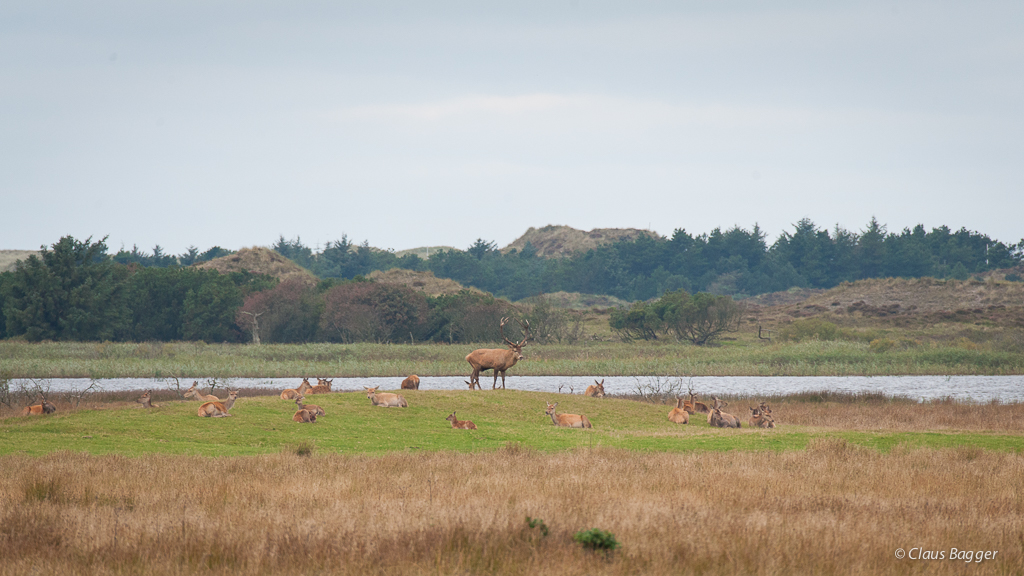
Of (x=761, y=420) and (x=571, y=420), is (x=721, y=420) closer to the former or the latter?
(x=761, y=420)

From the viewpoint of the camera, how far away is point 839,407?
28219mm

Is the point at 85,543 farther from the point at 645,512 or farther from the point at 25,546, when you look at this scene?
the point at 645,512

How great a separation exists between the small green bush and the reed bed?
121 feet

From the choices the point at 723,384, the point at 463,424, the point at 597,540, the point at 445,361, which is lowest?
the point at 723,384

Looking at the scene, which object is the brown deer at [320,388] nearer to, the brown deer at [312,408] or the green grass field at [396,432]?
the green grass field at [396,432]

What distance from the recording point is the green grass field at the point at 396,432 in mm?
15242

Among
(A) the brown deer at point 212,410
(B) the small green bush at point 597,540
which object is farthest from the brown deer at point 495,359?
(B) the small green bush at point 597,540

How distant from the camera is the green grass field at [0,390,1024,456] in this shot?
15.2 meters

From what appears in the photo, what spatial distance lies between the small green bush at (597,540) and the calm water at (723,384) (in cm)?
2613

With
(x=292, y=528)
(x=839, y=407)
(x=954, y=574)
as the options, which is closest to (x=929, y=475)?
(x=954, y=574)

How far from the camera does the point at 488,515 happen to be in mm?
8719

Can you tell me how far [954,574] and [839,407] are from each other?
22055 mm

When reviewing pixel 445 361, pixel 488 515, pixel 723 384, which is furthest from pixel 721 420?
pixel 445 361

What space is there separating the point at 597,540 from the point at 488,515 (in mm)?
1355
